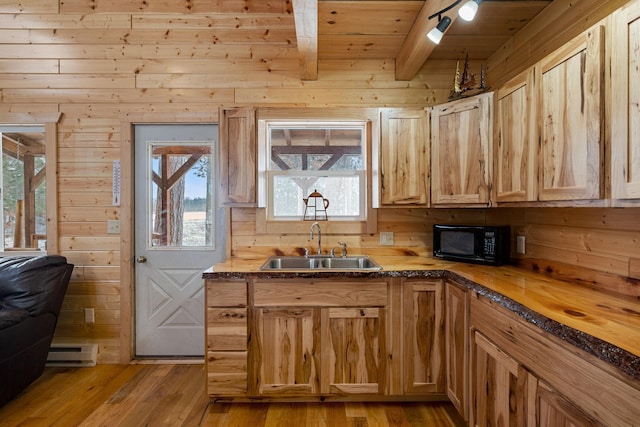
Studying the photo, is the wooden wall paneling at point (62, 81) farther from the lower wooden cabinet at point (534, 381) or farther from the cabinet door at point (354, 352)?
the lower wooden cabinet at point (534, 381)

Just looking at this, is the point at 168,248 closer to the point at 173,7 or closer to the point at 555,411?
the point at 173,7

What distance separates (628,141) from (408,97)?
67.8 inches

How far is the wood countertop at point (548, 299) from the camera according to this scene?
3.05ft

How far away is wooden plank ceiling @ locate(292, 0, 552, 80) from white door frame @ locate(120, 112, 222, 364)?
1.09 metres

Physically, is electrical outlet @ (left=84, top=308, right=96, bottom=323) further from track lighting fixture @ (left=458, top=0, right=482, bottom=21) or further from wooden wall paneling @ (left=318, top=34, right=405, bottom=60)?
track lighting fixture @ (left=458, top=0, right=482, bottom=21)

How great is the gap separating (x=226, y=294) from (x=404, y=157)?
160cm

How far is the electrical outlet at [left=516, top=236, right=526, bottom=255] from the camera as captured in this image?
7.05 feet

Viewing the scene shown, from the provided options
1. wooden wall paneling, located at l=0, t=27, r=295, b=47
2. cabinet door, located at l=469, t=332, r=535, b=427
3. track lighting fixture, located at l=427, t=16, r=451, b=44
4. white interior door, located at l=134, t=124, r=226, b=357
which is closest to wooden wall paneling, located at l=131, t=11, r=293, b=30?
wooden wall paneling, located at l=0, t=27, r=295, b=47

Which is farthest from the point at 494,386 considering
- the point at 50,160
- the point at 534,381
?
the point at 50,160

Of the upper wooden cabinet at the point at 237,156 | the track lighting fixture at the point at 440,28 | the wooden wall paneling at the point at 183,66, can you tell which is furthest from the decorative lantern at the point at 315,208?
the track lighting fixture at the point at 440,28

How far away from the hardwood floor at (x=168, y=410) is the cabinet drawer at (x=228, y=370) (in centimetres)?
18

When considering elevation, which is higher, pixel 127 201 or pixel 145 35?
pixel 145 35

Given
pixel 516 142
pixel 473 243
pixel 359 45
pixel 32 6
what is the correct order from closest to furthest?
pixel 516 142, pixel 473 243, pixel 359 45, pixel 32 6

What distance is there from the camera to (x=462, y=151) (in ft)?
7.07
